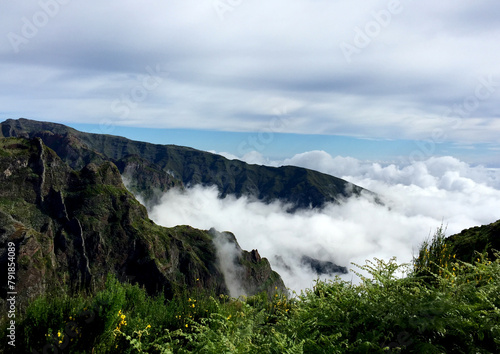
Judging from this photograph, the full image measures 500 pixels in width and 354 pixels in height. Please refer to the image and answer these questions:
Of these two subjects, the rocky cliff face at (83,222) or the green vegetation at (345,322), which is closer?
the green vegetation at (345,322)

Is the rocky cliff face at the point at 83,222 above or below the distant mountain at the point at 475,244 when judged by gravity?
below

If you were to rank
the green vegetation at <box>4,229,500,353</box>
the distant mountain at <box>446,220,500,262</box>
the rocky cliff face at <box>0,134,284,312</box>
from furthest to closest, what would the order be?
the rocky cliff face at <box>0,134,284,312</box> → the distant mountain at <box>446,220,500,262</box> → the green vegetation at <box>4,229,500,353</box>

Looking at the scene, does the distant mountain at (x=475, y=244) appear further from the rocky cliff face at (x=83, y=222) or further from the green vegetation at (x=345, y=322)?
the rocky cliff face at (x=83, y=222)

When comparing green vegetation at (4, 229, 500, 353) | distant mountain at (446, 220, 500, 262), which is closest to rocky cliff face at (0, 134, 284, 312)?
distant mountain at (446, 220, 500, 262)

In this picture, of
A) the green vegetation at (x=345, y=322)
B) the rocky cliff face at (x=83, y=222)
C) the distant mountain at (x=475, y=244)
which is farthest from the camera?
the rocky cliff face at (x=83, y=222)

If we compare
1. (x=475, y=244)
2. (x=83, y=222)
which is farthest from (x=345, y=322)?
(x=83, y=222)

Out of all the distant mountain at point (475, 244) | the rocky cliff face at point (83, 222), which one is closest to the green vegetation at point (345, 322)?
the distant mountain at point (475, 244)

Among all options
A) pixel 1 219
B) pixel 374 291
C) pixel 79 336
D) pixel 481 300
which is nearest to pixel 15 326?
pixel 79 336

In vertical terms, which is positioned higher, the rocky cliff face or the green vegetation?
the green vegetation

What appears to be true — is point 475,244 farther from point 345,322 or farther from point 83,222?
point 83,222

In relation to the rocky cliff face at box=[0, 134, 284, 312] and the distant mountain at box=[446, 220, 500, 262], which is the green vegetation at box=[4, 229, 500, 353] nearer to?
the distant mountain at box=[446, 220, 500, 262]

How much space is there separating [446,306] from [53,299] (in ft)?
27.6

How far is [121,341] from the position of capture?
680 cm

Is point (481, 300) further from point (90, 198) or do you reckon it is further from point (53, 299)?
point (90, 198)
